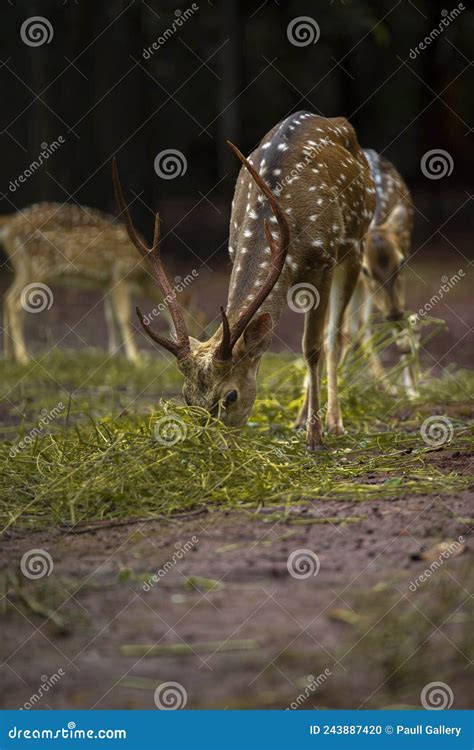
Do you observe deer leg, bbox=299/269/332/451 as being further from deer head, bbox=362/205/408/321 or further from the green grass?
deer head, bbox=362/205/408/321

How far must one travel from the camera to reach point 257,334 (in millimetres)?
5699

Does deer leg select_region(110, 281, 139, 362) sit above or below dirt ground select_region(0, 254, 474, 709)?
below

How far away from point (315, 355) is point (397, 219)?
2.41 meters

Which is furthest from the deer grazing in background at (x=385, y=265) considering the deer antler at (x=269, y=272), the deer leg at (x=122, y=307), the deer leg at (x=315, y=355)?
the deer leg at (x=122, y=307)

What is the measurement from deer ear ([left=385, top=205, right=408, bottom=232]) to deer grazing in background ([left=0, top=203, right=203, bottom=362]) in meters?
4.07

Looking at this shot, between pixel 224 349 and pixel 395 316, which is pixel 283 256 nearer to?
pixel 224 349

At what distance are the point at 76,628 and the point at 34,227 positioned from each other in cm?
905

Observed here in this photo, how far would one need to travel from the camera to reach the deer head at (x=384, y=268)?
8.15m

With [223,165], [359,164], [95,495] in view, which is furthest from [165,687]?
[223,165]

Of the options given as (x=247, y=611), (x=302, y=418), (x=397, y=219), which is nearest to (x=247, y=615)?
(x=247, y=611)

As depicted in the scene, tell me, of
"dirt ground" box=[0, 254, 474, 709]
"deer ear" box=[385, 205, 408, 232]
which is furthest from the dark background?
"dirt ground" box=[0, 254, 474, 709]

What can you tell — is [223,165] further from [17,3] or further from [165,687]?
[165,687]

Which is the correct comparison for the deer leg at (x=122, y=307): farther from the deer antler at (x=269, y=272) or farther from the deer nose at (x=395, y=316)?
the deer antler at (x=269, y=272)

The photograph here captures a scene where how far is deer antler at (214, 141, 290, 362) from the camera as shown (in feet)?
17.8
